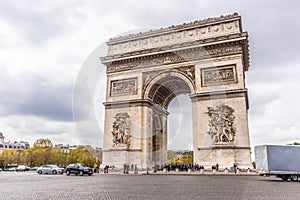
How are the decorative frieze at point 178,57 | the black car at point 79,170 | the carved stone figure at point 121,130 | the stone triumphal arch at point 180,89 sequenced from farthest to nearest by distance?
1. the carved stone figure at point 121,130
2. the decorative frieze at point 178,57
3. the stone triumphal arch at point 180,89
4. the black car at point 79,170

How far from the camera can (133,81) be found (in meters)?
24.7

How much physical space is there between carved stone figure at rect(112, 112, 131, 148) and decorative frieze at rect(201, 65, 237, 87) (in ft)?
24.3

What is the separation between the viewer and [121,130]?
23.2 m

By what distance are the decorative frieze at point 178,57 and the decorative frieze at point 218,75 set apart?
1.16 metres

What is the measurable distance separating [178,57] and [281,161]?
12700mm

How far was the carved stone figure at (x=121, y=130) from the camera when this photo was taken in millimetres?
22839

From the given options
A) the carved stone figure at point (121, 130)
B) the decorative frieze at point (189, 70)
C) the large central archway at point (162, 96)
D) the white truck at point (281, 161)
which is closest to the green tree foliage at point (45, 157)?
the large central archway at point (162, 96)

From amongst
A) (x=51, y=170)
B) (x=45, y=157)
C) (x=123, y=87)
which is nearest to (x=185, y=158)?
(x=45, y=157)

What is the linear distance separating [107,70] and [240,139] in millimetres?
14059

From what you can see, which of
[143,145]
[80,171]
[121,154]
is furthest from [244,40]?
[80,171]

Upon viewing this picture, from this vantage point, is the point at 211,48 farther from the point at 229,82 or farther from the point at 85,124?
the point at 85,124

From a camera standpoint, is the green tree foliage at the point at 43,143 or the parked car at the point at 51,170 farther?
the green tree foliage at the point at 43,143

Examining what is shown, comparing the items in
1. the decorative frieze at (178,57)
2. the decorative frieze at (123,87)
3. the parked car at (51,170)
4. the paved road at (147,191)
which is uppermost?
the decorative frieze at (178,57)

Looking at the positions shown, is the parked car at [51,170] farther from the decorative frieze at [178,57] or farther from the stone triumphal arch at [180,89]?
the decorative frieze at [178,57]
